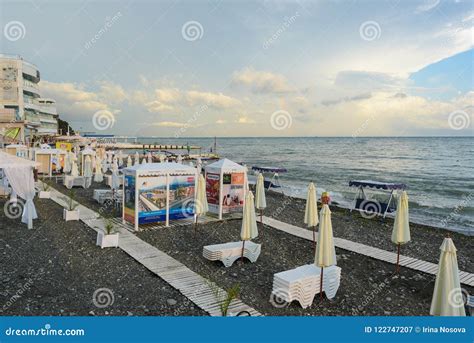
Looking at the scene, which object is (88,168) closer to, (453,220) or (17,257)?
(17,257)

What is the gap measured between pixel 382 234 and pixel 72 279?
1017cm

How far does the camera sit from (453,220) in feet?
62.1

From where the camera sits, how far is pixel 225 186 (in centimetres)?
1437

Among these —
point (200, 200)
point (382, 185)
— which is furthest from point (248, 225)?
point (382, 185)

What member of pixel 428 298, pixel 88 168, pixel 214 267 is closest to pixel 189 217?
pixel 214 267

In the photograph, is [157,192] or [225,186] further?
[225,186]

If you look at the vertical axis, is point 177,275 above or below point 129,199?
below

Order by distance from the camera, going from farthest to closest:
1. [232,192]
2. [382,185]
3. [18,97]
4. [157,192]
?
[18,97] → [382,185] → [232,192] → [157,192]
